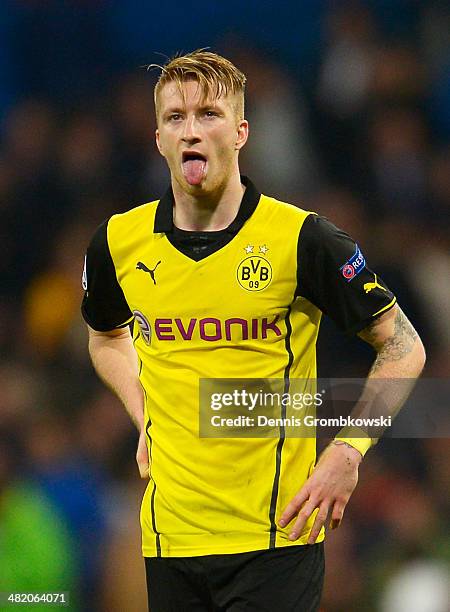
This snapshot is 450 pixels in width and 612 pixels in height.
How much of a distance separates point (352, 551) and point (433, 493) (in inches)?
13.4

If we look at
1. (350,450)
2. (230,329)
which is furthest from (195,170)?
(350,450)

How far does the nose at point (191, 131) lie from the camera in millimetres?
2172

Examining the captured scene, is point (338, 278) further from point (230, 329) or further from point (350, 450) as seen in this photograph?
point (350, 450)

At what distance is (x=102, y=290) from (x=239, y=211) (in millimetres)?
414

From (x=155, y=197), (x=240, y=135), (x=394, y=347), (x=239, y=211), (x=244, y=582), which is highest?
(x=240, y=135)

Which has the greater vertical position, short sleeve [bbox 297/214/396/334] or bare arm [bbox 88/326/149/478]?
short sleeve [bbox 297/214/396/334]

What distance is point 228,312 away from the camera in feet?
7.09

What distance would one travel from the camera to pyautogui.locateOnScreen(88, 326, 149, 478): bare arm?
2.43 metres

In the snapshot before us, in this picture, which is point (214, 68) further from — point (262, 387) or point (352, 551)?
point (352, 551)

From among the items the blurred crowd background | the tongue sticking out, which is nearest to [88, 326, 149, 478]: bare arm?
the tongue sticking out

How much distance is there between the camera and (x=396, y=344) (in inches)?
85.1

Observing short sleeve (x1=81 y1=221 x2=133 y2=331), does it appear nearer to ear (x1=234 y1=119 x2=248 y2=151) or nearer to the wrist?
ear (x1=234 y1=119 x2=248 y2=151)

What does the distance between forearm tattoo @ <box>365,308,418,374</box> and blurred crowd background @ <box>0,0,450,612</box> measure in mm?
1281

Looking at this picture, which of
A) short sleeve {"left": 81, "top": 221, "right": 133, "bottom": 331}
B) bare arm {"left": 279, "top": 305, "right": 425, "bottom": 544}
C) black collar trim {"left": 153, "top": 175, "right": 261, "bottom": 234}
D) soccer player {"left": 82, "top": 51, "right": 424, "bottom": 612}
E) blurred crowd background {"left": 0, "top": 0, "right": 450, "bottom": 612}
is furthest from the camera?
blurred crowd background {"left": 0, "top": 0, "right": 450, "bottom": 612}
